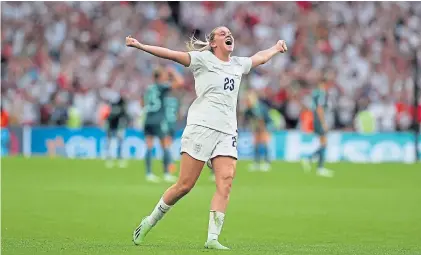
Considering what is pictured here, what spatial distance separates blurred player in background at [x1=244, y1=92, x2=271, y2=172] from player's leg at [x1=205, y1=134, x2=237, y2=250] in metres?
17.6

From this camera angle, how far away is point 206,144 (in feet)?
34.2

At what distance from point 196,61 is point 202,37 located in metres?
26.5

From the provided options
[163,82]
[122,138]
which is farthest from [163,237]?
[122,138]

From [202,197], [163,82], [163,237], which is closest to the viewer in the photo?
[163,237]

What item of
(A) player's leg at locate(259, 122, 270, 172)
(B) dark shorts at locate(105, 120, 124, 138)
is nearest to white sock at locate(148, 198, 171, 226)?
(A) player's leg at locate(259, 122, 270, 172)

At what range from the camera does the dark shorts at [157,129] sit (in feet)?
76.0

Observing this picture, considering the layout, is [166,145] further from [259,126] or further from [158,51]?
[158,51]

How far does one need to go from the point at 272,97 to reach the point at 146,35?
17.1 ft

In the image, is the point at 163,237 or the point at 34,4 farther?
the point at 34,4

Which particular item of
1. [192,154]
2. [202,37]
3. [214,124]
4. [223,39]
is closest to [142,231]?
[192,154]

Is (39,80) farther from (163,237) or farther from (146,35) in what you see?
(163,237)

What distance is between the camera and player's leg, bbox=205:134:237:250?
1031 cm

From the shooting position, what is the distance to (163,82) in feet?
74.5

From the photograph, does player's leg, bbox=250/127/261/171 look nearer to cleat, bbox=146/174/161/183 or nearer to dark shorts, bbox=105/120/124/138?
dark shorts, bbox=105/120/124/138
